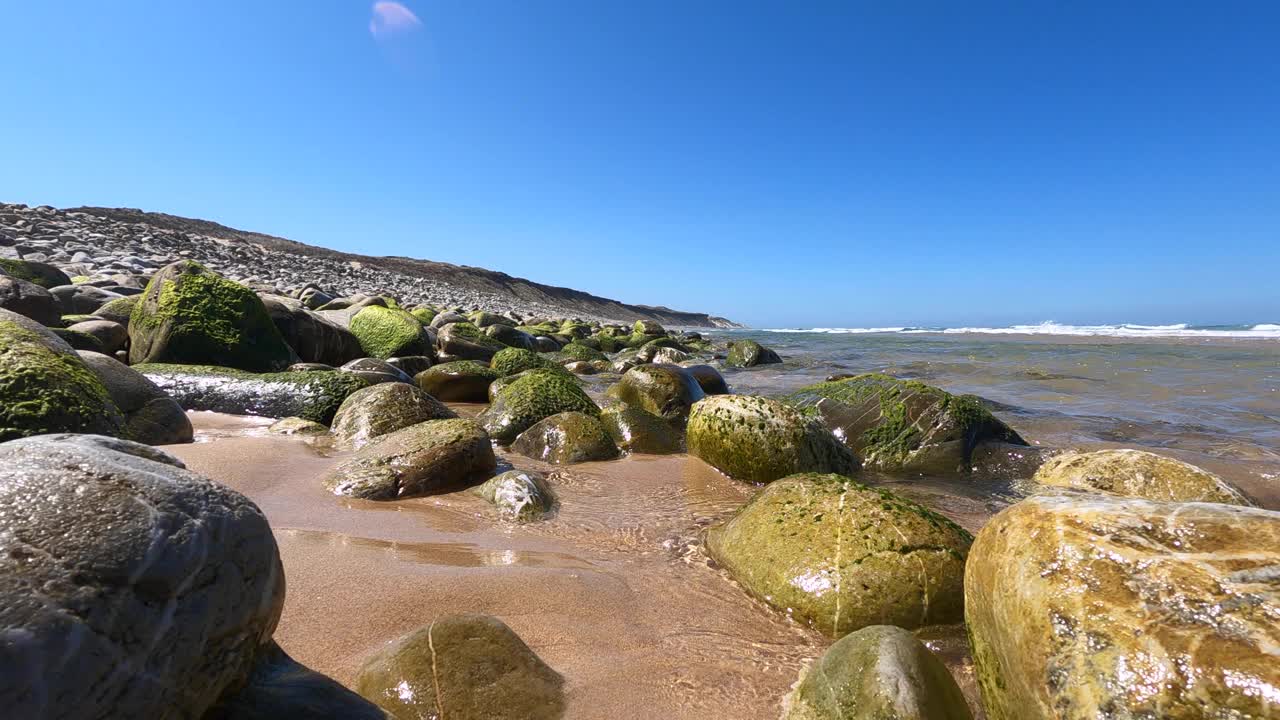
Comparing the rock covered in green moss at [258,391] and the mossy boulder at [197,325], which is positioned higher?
the mossy boulder at [197,325]

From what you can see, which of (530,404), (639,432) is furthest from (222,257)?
(639,432)

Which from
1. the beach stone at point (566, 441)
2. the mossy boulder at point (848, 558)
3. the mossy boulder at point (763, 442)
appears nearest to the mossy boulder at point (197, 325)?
the beach stone at point (566, 441)

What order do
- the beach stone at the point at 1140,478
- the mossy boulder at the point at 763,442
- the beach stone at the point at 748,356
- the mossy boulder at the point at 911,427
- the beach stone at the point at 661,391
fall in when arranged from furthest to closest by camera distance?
1. the beach stone at the point at 748,356
2. the beach stone at the point at 661,391
3. the mossy boulder at the point at 911,427
4. the mossy boulder at the point at 763,442
5. the beach stone at the point at 1140,478

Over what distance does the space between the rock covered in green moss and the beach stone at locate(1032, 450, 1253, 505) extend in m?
6.21

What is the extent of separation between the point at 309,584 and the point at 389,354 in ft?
23.9

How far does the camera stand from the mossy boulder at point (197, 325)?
22.2ft

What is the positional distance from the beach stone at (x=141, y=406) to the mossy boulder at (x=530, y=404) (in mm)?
2312

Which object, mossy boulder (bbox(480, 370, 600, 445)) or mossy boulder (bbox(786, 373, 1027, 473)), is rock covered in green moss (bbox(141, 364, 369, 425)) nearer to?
mossy boulder (bbox(480, 370, 600, 445))

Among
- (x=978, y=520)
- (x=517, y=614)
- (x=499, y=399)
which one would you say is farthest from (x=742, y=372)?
(x=517, y=614)

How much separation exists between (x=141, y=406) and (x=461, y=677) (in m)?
4.07

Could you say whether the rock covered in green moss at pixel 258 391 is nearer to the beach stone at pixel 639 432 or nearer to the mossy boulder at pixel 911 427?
the beach stone at pixel 639 432

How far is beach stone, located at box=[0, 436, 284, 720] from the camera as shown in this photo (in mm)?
1087

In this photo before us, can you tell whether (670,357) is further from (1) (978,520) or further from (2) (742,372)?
(1) (978,520)

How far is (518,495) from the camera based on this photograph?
12.1 ft
